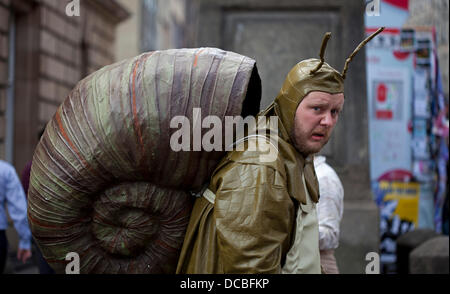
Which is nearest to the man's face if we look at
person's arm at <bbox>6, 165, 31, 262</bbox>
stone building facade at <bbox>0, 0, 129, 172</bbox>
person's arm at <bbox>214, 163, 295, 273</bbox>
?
person's arm at <bbox>214, 163, 295, 273</bbox>

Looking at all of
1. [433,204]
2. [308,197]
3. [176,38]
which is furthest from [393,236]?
[176,38]

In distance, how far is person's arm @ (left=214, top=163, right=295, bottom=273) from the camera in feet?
7.06

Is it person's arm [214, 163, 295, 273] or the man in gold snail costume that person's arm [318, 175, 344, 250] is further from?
person's arm [214, 163, 295, 273]

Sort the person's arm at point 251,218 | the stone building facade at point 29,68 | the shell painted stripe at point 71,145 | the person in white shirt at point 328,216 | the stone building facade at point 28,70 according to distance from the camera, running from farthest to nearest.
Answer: the stone building facade at point 29,68 < the stone building facade at point 28,70 < the person in white shirt at point 328,216 < the shell painted stripe at point 71,145 < the person's arm at point 251,218

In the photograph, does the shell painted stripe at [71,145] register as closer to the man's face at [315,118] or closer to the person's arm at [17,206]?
the man's face at [315,118]

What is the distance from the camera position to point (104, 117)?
88.5 inches

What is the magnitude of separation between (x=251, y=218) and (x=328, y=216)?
152 cm

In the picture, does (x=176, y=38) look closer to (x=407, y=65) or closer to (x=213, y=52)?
(x=407, y=65)

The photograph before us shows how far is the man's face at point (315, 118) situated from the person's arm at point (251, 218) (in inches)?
10.3

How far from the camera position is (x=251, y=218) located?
7.12ft

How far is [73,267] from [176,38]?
47.8 meters

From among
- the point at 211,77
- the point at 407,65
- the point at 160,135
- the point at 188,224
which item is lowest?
the point at 188,224

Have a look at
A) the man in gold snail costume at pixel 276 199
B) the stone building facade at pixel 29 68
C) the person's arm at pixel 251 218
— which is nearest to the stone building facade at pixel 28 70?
the stone building facade at pixel 29 68

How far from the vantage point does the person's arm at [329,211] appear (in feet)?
11.4
